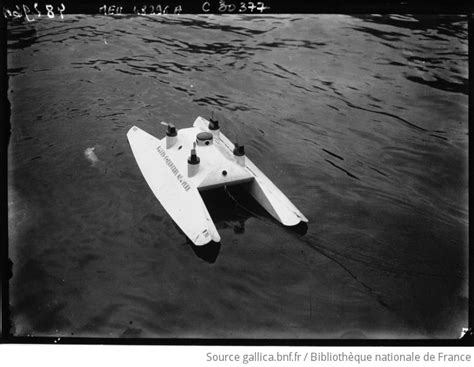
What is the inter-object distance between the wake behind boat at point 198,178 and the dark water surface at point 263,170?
0.45 metres

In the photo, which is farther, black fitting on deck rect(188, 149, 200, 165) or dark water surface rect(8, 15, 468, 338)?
black fitting on deck rect(188, 149, 200, 165)

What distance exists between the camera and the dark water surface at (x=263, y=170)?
9508 mm

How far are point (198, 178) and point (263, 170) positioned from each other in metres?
3.18

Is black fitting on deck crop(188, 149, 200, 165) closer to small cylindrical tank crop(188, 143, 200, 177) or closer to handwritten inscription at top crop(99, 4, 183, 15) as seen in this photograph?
small cylindrical tank crop(188, 143, 200, 177)

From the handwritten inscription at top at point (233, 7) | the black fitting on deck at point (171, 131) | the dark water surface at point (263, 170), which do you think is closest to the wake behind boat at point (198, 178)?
the black fitting on deck at point (171, 131)

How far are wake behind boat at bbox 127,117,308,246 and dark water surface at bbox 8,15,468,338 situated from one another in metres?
0.45

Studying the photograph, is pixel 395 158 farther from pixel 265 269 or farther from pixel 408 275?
pixel 265 269

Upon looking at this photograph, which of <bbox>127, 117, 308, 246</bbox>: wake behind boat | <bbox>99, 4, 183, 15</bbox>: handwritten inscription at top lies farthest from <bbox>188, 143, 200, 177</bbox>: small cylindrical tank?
<bbox>99, 4, 183, 15</bbox>: handwritten inscription at top

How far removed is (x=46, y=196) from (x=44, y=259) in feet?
8.74

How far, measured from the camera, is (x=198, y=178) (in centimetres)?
1168

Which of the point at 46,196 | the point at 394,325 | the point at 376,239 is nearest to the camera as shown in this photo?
the point at 394,325

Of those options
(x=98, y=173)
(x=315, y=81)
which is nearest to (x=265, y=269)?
(x=98, y=173)

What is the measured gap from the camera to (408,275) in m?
10.2

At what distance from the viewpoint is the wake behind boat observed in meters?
11.0
